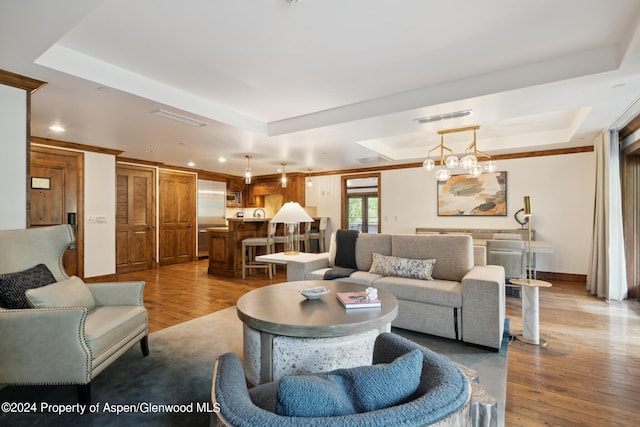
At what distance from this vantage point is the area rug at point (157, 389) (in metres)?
1.84

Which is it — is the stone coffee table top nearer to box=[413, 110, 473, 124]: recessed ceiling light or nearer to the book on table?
the book on table

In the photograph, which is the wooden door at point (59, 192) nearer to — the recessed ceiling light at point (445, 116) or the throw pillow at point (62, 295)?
the throw pillow at point (62, 295)

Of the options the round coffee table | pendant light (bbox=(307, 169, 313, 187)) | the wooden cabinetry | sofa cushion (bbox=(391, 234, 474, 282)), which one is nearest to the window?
pendant light (bbox=(307, 169, 313, 187))

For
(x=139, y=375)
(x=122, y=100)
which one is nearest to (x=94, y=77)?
(x=122, y=100)

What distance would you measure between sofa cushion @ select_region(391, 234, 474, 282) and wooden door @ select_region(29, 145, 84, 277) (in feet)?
16.1

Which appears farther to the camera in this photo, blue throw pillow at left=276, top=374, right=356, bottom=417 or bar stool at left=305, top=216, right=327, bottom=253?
bar stool at left=305, top=216, right=327, bottom=253

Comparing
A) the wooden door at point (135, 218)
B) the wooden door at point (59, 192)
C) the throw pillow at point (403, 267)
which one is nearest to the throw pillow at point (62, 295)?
the throw pillow at point (403, 267)

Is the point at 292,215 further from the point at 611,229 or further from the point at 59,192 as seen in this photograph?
the point at 611,229

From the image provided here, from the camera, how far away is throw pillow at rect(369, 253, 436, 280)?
3.36 meters

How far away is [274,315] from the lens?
6.20 ft

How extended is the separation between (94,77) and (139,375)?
2511 mm

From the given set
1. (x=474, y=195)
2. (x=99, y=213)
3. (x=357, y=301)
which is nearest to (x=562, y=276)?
(x=474, y=195)

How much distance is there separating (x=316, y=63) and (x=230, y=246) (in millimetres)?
4151

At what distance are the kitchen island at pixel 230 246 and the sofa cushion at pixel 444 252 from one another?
328 cm
